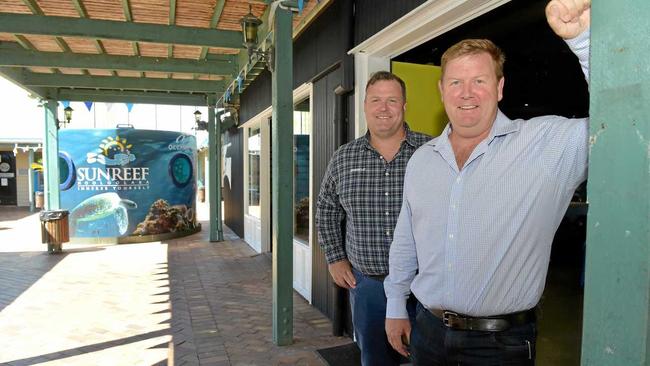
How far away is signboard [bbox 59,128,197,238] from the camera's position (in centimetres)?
998

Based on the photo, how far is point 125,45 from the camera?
22.6ft

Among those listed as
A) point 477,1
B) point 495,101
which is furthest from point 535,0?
point 495,101

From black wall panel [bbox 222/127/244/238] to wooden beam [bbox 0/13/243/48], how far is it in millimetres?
4399

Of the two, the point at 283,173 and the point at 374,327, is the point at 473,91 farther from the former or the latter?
the point at 283,173

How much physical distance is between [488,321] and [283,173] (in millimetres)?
2712

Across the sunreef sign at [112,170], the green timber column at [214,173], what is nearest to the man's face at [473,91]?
the green timber column at [214,173]

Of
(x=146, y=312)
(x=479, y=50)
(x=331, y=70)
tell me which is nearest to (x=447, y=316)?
(x=479, y=50)

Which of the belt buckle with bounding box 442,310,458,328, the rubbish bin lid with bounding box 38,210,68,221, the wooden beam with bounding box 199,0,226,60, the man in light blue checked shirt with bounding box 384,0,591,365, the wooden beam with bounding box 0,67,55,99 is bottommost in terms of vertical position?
the rubbish bin lid with bounding box 38,210,68,221

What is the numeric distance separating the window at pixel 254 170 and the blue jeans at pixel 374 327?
21.1 ft

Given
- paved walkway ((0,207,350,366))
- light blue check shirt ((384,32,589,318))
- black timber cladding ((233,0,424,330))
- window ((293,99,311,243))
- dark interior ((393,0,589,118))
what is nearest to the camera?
light blue check shirt ((384,32,589,318))

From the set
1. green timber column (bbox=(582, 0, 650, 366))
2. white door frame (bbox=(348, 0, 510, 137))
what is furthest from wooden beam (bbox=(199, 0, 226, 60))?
green timber column (bbox=(582, 0, 650, 366))

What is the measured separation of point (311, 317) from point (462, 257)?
11.7 ft

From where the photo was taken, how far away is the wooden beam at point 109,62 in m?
6.87

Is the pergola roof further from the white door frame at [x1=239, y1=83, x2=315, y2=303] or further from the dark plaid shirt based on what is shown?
the dark plaid shirt
